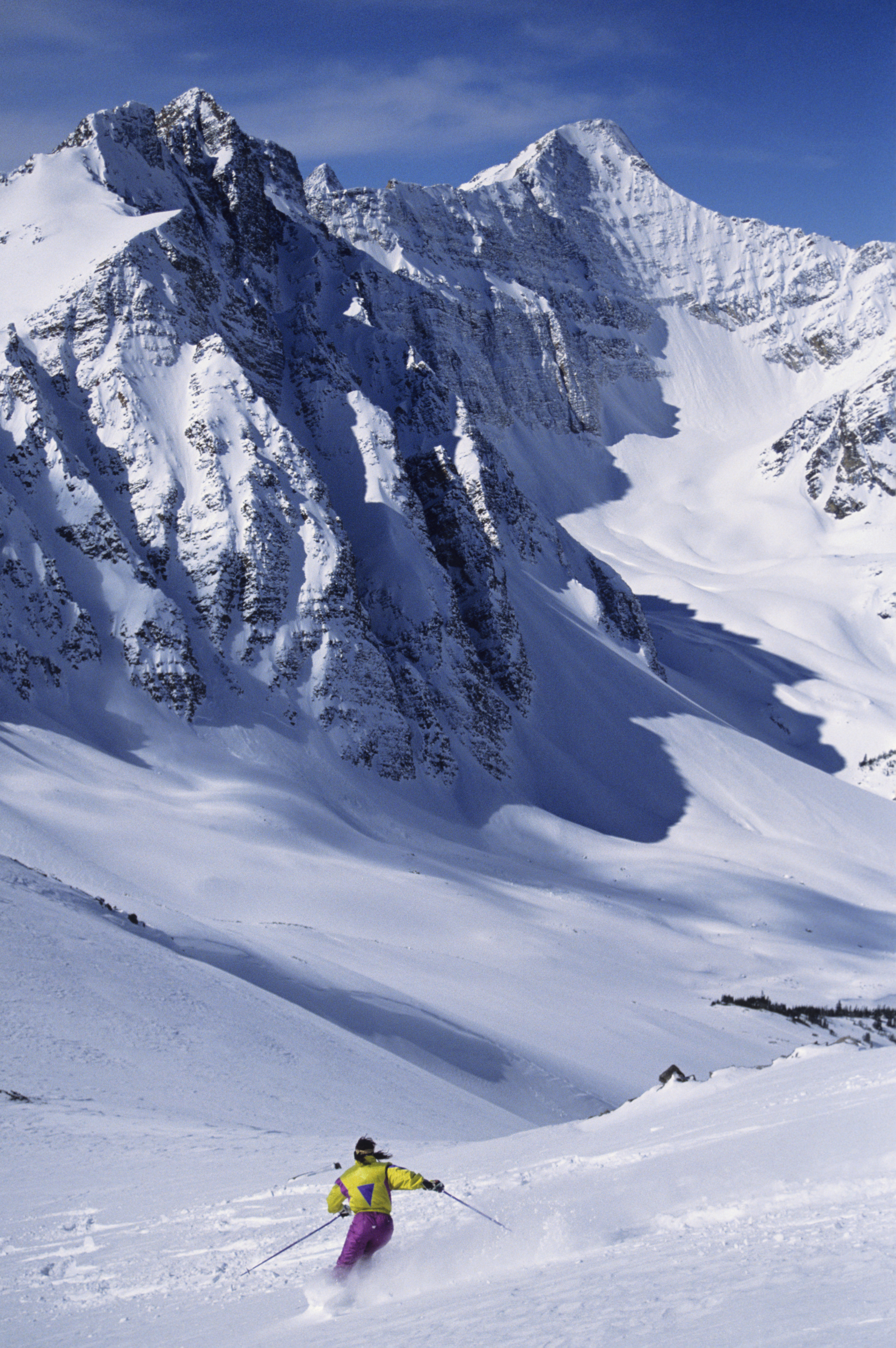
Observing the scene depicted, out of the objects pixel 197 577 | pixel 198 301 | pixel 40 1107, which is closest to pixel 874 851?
pixel 197 577

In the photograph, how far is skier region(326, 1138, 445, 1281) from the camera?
326 inches

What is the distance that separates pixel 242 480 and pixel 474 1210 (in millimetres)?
61578

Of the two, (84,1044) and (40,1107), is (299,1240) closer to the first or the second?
(40,1107)

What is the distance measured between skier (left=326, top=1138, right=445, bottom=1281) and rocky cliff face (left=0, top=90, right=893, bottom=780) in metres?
50.3

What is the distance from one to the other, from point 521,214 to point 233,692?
145176 mm

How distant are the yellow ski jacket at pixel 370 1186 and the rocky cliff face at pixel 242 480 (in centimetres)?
5030

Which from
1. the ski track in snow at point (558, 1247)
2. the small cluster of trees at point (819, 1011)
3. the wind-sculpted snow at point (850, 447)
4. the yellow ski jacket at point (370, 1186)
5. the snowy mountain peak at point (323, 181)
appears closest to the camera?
the ski track in snow at point (558, 1247)

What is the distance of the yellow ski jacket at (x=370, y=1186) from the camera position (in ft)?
27.8

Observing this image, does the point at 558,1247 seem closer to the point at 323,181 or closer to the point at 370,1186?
the point at 370,1186

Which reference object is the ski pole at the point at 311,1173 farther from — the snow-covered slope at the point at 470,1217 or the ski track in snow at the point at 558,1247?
the ski track in snow at the point at 558,1247

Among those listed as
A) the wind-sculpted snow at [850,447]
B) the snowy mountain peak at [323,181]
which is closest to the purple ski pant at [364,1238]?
the wind-sculpted snow at [850,447]

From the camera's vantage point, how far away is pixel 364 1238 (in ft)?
27.3

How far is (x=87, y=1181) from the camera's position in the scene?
1123 centimetres

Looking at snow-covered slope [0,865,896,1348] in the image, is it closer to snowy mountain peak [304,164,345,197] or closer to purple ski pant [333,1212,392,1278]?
purple ski pant [333,1212,392,1278]
